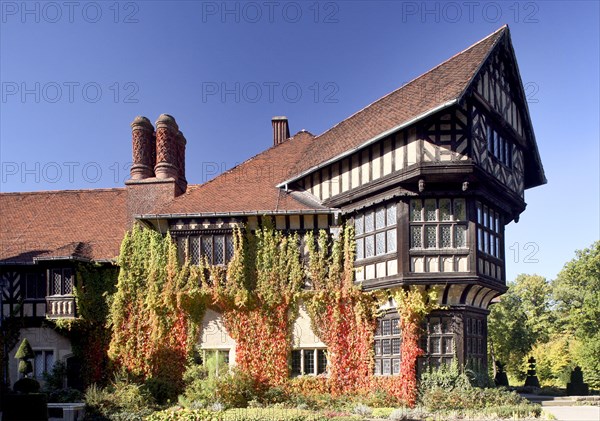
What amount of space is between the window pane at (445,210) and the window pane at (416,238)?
85 cm

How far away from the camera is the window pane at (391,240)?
61.4 feet

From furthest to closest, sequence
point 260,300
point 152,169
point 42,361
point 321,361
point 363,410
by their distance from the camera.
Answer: point 152,169, point 42,361, point 260,300, point 321,361, point 363,410

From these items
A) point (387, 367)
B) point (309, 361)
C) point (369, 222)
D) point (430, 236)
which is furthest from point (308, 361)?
point (430, 236)

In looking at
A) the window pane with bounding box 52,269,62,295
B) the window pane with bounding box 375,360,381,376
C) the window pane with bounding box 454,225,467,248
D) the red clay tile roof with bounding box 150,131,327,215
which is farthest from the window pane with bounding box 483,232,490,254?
the window pane with bounding box 52,269,62,295

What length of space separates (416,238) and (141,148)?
40.8 ft

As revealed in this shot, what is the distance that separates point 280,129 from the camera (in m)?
27.1

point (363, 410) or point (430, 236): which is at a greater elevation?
point (430, 236)

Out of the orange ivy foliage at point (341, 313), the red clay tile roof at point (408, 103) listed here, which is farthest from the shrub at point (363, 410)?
the red clay tile roof at point (408, 103)

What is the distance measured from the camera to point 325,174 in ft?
70.4

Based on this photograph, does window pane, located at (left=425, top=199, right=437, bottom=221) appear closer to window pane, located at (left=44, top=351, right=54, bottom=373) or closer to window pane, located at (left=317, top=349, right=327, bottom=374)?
window pane, located at (left=317, top=349, right=327, bottom=374)

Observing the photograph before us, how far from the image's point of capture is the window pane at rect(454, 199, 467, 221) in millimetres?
18312

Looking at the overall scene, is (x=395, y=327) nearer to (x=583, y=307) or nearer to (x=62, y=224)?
(x=62, y=224)

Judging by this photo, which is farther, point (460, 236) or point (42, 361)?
point (42, 361)

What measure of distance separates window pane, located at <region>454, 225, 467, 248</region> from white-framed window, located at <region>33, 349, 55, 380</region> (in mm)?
15935
